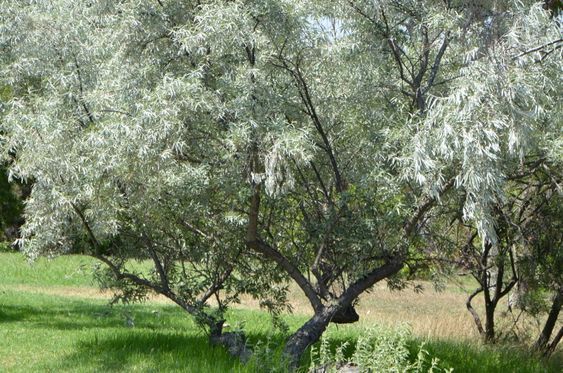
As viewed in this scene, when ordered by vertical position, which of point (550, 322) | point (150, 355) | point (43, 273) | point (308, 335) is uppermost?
point (43, 273)

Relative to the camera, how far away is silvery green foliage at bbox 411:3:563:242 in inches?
262

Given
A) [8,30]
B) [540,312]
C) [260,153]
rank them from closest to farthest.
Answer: [260,153] < [540,312] < [8,30]

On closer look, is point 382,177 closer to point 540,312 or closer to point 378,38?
point 378,38

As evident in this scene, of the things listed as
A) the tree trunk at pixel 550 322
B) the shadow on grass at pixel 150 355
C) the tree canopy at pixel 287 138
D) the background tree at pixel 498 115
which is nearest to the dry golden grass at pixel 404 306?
the tree trunk at pixel 550 322

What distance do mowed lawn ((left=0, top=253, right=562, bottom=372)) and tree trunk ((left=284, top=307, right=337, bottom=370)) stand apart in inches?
9.0

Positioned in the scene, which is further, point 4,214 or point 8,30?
point 4,214

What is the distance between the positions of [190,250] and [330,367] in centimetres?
283

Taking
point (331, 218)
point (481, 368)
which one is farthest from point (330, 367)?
point (481, 368)

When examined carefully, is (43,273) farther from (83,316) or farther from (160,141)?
(160,141)

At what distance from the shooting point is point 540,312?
12336 mm

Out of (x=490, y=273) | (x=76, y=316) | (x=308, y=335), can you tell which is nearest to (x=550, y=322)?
(x=490, y=273)

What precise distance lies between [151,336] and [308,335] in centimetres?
264

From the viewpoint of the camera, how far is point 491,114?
6844 millimetres

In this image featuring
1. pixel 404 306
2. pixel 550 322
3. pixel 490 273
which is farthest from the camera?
pixel 404 306
